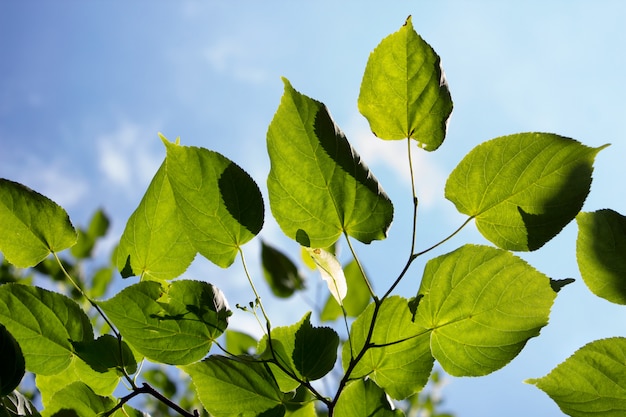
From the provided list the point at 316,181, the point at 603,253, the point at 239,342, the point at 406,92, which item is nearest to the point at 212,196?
the point at 316,181

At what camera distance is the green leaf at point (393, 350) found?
0.60m

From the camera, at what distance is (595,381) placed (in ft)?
1.88

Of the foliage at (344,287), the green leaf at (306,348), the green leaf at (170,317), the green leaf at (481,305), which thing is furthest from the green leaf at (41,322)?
the green leaf at (481,305)

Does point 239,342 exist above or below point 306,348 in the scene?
above

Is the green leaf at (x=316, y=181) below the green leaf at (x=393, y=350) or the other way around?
the other way around

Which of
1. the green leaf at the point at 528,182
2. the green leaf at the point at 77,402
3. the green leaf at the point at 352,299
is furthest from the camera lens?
the green leaf at the point at 352,299

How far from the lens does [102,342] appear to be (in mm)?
639

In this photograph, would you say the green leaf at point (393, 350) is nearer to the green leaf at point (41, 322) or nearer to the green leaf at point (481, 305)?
the green leaf at point (481, 305)

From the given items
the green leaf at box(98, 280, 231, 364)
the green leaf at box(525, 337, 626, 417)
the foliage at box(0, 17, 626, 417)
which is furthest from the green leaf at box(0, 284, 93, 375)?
the green leaf at box(525, 337, 626, 417)

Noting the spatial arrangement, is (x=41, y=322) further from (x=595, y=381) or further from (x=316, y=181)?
(x=595, y=381)

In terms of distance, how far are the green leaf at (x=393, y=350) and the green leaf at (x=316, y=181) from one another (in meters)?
0.08

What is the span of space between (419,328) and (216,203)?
0.25m

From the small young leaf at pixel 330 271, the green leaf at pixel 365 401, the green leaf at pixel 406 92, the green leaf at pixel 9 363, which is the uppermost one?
the green leaf at pixel 406 92

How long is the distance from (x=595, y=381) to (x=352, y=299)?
1.61 feet
